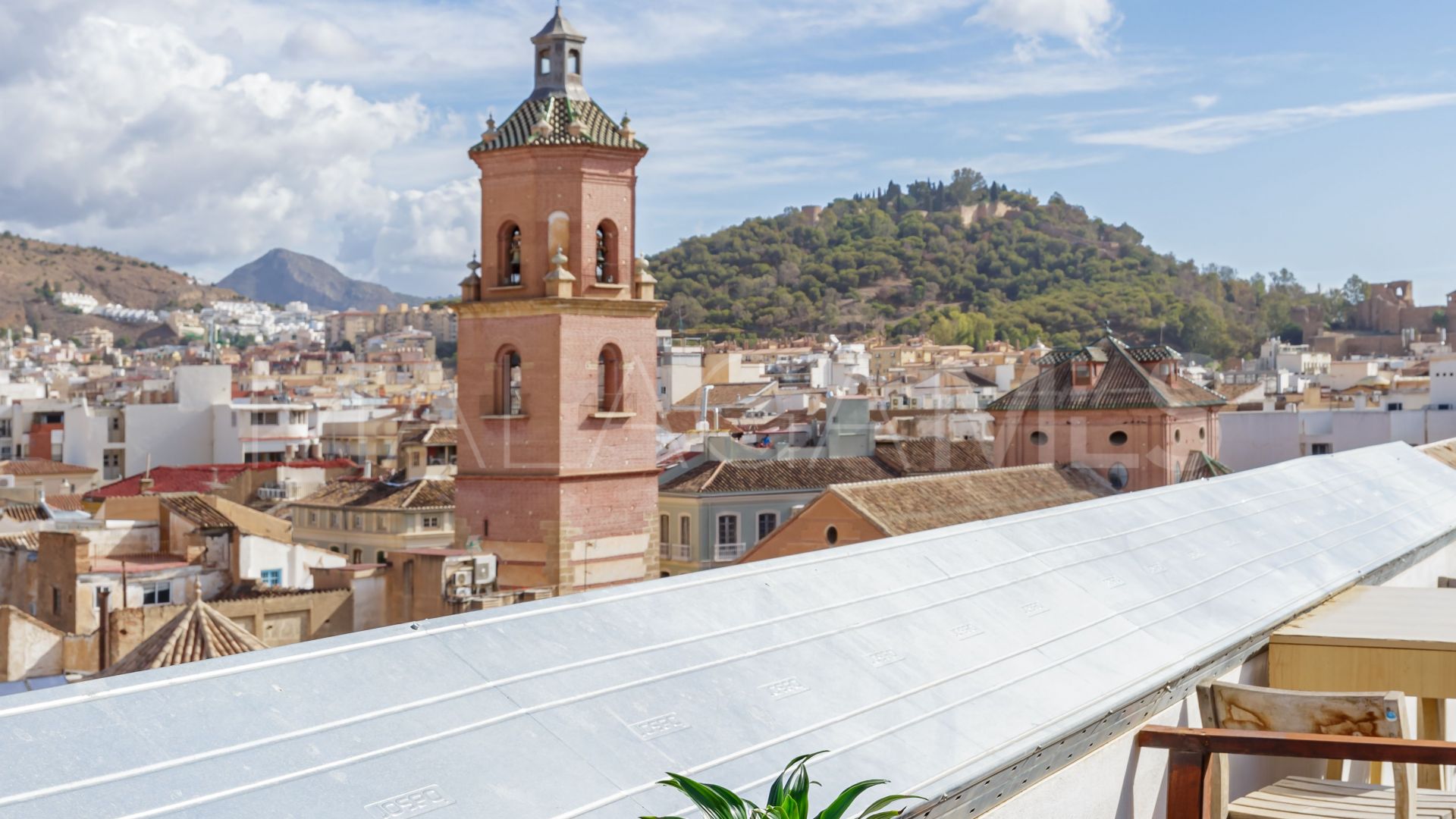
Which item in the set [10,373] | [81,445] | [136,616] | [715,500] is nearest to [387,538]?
[715,500]

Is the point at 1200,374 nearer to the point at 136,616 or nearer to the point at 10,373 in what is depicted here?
the point at 136,616

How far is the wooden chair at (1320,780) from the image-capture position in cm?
Answer: 391

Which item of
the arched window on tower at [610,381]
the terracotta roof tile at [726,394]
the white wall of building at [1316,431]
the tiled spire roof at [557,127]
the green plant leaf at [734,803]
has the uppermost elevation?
the tiled spire roof at [557,127]

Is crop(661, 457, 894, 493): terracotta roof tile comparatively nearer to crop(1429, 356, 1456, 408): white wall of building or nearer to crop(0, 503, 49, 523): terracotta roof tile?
crop(0, 503, 49, 523): terracotta roof tile

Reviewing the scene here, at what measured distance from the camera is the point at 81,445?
45.4m

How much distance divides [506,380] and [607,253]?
1.76 m

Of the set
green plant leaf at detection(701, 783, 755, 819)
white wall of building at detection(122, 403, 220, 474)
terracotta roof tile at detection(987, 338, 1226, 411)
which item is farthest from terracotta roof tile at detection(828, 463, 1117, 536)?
white wall of building at detection(122, 403, 220, 474)

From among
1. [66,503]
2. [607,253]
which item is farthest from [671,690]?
[66,503]

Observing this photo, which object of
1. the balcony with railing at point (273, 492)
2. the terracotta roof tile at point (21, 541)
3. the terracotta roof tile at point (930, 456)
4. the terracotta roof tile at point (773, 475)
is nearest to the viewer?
the terracotta roof tile at point (21, 541)

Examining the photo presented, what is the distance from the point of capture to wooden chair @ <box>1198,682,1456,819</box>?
391cm

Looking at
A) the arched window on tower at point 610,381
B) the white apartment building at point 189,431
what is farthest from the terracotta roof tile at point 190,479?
the arched window on tower at point 610,381

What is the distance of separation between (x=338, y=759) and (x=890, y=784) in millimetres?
1222

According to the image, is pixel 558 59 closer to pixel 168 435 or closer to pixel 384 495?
pixel 384 495

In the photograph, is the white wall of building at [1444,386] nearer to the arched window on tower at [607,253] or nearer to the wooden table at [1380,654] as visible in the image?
the arched window on tower at [607,253]
